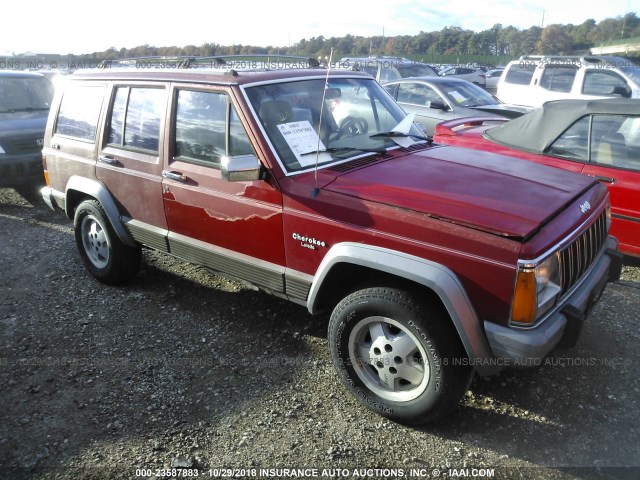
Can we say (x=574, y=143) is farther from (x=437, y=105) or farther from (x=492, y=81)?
(x=492, y=81)

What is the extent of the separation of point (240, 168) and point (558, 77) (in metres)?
9.74

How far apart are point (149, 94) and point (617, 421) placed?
12.7ft

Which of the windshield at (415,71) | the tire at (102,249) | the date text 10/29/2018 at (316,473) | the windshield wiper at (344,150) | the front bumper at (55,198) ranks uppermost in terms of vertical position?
the windshield at (415,71)

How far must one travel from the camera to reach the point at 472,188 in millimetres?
2902

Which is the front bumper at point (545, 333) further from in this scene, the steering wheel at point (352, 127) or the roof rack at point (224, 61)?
the roof rack at point (224, 61)

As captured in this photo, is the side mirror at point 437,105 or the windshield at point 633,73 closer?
the side mirror at point 437,105

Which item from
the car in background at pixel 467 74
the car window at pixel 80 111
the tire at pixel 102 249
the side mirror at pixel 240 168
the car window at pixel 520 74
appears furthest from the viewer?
the car in background at pixel 467 74

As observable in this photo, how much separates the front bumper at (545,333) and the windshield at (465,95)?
6353 millimetres

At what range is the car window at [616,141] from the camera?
4.36 m

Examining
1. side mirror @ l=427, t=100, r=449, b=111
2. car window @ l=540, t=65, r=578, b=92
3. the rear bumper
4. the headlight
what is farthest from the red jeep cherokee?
car window @ l=540, t=65, r=578, b=92

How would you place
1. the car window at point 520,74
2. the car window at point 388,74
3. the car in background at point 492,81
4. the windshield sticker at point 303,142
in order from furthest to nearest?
1. the car in background at point 492,81
2. the car window at point 388,74
3. the car window at point 520,74
4. the windshield sticker at point 303,142

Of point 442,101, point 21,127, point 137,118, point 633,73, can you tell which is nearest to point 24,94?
point 21,127

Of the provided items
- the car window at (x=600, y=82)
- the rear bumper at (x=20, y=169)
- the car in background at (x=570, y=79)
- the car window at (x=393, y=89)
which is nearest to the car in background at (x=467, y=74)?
the car in background at (x=570, y=79)

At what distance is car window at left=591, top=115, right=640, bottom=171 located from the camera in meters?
4.36
